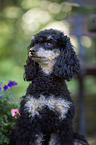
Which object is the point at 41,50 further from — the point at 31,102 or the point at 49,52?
the point at 31,102

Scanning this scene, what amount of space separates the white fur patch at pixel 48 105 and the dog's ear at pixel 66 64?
24 cm

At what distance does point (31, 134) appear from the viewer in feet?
6.67

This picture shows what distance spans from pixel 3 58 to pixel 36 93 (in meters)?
4.45

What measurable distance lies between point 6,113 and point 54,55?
1.00m

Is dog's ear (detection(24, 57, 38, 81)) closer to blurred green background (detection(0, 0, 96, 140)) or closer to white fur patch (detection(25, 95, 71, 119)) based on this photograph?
white fur patch (detection(25, 95, 71, 119))

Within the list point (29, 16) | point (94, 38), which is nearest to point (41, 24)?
point (29, 16)

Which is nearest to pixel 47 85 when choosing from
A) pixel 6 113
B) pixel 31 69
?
pixel 31 69

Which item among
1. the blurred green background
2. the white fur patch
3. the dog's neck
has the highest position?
the blurred green background

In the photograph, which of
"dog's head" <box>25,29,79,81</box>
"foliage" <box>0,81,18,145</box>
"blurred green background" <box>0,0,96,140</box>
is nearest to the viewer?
"dog's head" <box>25,29,79,81</box>

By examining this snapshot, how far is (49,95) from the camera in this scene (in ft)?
6.61

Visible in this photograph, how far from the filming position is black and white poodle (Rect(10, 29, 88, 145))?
6.56 feet

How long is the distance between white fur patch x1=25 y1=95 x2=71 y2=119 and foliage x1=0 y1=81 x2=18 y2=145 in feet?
1.61

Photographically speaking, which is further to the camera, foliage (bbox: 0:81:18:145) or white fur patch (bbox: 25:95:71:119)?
foliage (bbox: 0:81:18:145)

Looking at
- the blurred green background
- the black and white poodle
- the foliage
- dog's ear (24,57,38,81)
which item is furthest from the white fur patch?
the blurred green background
